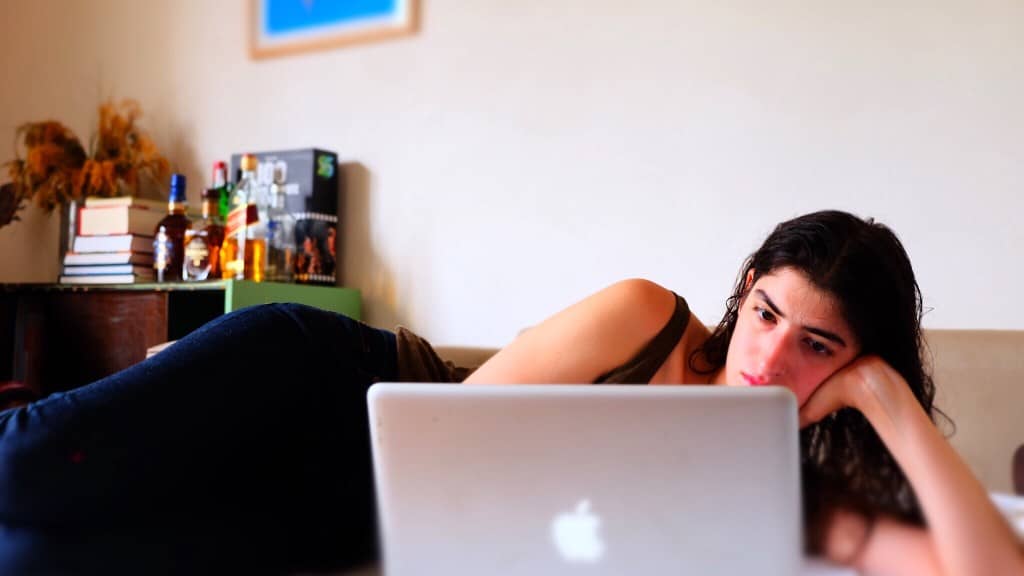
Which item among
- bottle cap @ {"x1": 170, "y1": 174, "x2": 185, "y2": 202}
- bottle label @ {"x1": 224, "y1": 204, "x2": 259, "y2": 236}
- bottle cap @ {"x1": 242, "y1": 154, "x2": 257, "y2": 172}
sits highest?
bottle cap @ {"x1": 242, "y1": 154, "x2": 257, "y2": 172}

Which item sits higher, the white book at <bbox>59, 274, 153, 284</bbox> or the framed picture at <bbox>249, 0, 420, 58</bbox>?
the framed picture at <bbox>249, 0, 420, 58</bbox>

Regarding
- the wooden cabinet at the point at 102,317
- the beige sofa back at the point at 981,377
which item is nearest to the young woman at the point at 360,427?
the beige sofa back at the point at 981,377

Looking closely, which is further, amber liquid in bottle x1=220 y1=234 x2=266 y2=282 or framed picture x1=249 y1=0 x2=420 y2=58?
framed picture x1=249 y1=0 x2=420 y2=58

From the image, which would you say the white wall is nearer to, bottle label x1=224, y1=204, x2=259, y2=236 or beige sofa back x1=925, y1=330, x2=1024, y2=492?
beige sofa back x1=925, y1=330, x2=1024, y2=492

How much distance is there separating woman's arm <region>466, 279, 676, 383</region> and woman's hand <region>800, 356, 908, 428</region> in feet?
0.88

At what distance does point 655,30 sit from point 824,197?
452mm

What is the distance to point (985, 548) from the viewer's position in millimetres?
466

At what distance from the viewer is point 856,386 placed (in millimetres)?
649

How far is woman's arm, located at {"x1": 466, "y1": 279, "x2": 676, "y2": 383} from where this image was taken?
884mm

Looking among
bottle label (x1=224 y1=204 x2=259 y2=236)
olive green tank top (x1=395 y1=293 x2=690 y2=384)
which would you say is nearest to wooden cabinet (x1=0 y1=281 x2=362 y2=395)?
→ bottle label (x1=224 y1=204 x2=259 y2=236)

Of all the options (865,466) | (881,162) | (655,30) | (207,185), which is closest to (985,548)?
(865,466)

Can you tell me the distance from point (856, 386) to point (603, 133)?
1160 mm

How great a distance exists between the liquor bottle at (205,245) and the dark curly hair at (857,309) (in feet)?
4.17

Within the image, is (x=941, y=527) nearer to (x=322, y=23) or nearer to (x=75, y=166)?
(x=322, y=23)
